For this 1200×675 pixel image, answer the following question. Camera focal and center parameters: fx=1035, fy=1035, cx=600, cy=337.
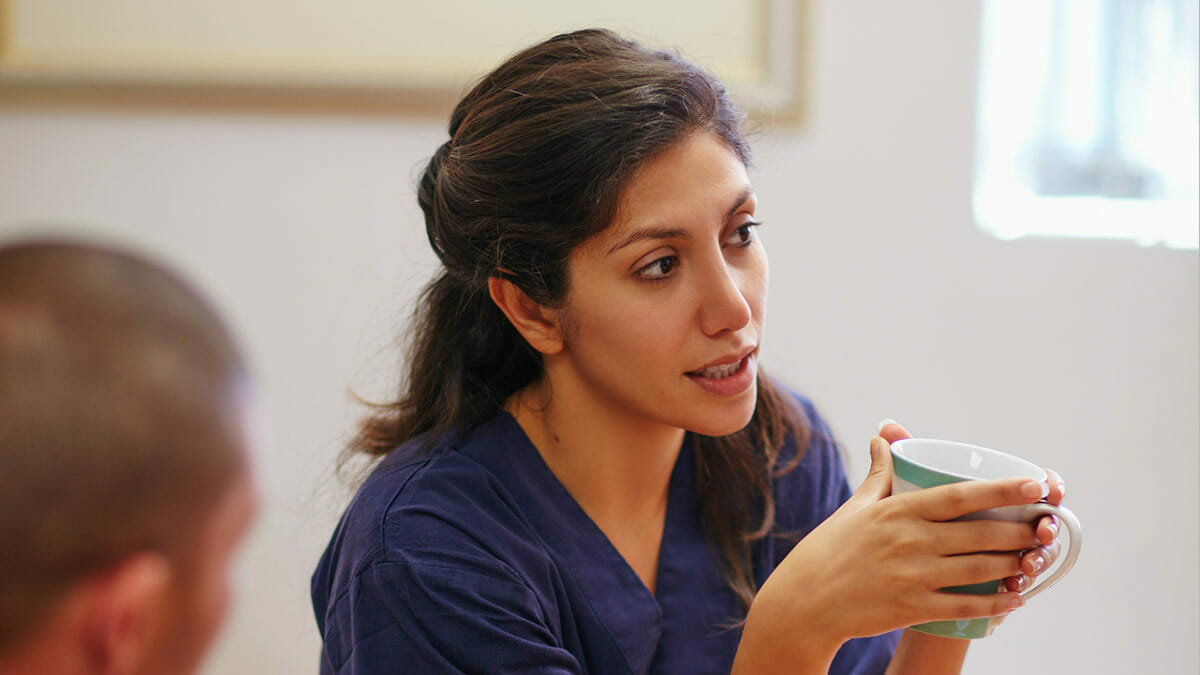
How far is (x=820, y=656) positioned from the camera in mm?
895

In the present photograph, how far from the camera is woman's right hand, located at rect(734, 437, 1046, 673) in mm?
790

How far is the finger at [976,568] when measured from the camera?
80 cm

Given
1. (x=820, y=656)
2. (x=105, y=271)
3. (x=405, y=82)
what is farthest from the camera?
(x=405, y=82)

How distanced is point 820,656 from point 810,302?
943 mm

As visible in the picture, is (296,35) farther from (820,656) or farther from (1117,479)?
(1117,479)

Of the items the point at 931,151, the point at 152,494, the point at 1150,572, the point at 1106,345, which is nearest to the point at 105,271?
the point at 152,494

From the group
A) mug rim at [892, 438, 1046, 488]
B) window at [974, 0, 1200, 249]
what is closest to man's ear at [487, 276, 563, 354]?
mug rim at [892, 438, 1046, 488]

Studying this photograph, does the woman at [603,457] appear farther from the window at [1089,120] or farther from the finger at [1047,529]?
the window at [1089,120]

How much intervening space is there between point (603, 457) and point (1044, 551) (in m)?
0.45

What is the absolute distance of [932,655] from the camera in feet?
3.30

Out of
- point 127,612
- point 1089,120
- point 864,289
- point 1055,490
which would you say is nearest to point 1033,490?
point 1055,490

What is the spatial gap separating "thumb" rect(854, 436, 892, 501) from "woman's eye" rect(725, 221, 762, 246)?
0.79 ft

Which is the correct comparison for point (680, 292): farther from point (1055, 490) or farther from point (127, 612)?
point (127, 612)

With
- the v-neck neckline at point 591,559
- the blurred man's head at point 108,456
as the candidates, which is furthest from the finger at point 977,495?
the blurred man's head at point 108,456
